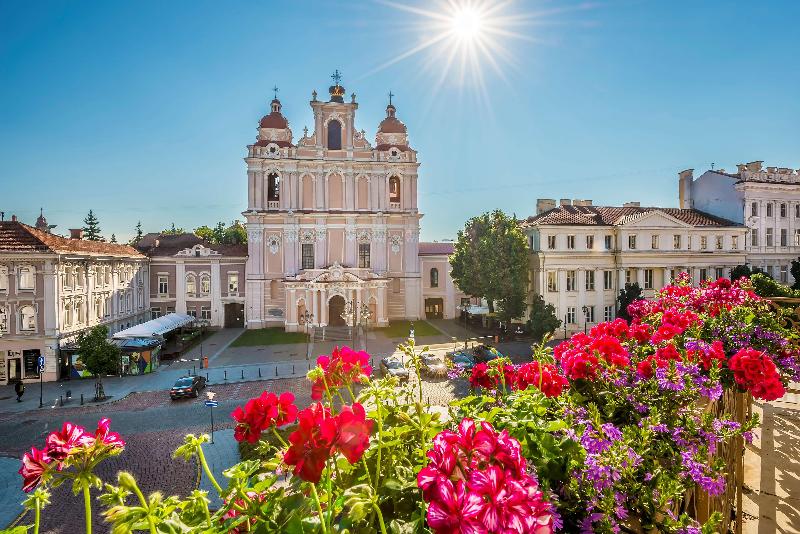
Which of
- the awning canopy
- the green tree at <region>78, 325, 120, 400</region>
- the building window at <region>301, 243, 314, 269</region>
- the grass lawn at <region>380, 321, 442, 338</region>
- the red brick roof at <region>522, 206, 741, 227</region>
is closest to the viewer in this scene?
the green tree at <region>78, 325, 120, 400</region>

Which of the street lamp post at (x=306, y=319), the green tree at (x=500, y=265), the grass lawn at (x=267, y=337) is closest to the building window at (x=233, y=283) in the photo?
the grass lawn at (x=267, y=337)

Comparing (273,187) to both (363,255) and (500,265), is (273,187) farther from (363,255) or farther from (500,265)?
(500,265)

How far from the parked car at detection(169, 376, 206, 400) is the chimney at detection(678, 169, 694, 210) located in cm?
4726

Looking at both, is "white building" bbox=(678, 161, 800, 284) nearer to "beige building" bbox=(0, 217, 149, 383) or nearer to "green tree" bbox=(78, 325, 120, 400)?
"green tree" bbox=(78, 325, 120, 400)

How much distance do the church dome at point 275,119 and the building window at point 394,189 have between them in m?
11.9

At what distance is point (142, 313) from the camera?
3944 cm

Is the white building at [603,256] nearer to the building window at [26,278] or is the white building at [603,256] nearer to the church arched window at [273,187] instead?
the church arched window at [273,187]

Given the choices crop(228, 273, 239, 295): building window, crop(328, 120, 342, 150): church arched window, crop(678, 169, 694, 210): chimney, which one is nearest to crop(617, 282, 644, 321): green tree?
crop(678, 169, 694, 210): chimney

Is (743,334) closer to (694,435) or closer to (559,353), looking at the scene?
(559,353)

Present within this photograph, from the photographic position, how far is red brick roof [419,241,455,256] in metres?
47.2

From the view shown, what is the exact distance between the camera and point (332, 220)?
42344 millimetres

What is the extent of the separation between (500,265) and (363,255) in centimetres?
1463

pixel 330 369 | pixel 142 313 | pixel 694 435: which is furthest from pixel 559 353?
pixel 142 313

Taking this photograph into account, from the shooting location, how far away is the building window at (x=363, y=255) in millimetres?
43078
